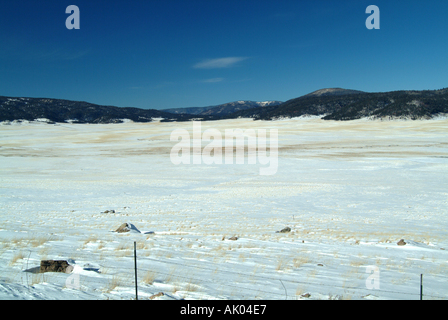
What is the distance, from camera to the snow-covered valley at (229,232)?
215 inches

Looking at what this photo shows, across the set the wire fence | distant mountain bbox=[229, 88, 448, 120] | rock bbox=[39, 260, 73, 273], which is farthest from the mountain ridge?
rock bbox=[39, 260, 73, 273]

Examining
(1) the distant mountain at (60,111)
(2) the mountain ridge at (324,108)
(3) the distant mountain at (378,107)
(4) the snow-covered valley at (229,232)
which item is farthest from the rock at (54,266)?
(1) the distant mountain at (60,111)

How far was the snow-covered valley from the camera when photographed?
5.46 metres

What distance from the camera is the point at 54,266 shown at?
5.69 metres

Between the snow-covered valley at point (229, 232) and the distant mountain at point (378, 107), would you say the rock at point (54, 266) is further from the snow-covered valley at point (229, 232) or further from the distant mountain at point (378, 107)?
the distant mountain at point (378, 107)

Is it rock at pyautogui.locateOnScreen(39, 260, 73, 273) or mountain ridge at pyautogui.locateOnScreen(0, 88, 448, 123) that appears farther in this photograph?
mountain ridge at pyautogui.locateOnScreen(0, 88, 448, 123)

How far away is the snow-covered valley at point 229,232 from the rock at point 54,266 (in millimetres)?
201

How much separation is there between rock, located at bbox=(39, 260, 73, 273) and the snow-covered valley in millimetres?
201

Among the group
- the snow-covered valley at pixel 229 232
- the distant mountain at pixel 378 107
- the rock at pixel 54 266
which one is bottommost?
the snow-covered valley at pixel 229 232

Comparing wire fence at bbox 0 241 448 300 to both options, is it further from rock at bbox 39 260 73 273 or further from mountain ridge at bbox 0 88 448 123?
mountain ridge at bbox 0 88 448 123

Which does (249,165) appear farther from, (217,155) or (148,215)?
(148,215)

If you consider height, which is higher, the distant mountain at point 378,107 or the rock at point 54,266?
the distant mountain at point 378,107

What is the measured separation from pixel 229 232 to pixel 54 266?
241 inches

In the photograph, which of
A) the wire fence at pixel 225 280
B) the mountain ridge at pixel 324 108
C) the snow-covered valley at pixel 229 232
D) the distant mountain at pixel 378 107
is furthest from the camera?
the mountain ridge at pixel 324 108
